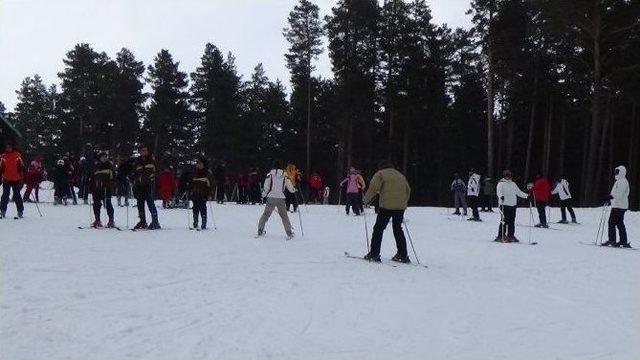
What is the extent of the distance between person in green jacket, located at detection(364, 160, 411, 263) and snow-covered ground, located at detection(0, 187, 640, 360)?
54cm

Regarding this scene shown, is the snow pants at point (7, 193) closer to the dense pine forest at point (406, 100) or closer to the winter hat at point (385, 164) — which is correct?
the winter hat at point (385, 164)

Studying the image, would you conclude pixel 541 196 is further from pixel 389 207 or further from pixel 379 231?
pixel 379 231

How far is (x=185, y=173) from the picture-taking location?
22562mm

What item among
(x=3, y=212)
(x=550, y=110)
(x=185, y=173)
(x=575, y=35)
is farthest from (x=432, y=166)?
(x=3, y=212)

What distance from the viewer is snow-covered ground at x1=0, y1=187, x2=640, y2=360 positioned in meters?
5.11

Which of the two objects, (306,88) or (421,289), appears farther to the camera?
(306,88)

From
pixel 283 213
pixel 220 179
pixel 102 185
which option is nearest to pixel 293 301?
pixel 283 213

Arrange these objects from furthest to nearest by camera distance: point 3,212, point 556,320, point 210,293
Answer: point 3,212 < point 210,293 < point 556,320

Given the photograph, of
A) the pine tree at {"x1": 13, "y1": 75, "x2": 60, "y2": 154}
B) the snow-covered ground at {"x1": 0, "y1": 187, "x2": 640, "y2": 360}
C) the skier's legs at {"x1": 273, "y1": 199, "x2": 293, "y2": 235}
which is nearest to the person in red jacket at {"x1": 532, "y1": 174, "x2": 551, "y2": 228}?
the snow-covered ground at {"x1": 0, "y1": 187, "x2": 640, "y2": 360}

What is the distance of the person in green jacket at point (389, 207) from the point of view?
1018 centimetres

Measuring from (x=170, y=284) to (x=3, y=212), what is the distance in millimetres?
9345

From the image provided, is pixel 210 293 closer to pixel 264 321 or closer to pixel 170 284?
pixel 170 284

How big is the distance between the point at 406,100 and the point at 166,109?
22.2m

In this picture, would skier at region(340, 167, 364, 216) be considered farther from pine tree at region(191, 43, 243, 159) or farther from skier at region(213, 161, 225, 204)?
pine tree at region(191, 43, 243, 159)
